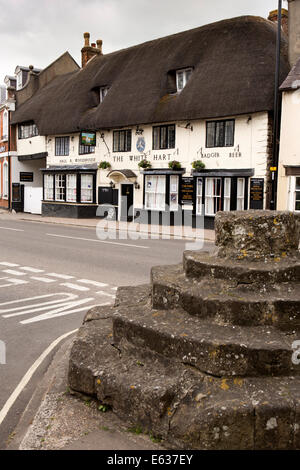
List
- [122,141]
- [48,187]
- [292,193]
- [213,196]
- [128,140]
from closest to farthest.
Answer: [292,193], [213,196], [128,140], [122,141], [48,187]

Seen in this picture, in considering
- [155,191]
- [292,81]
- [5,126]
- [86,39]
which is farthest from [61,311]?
[5,126]

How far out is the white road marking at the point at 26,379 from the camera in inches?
157

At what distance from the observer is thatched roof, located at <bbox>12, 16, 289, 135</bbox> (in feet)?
66.3

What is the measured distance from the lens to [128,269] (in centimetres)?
1057

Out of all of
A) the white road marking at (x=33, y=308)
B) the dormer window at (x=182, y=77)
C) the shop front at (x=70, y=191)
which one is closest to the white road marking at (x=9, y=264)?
the white road marking at (x=33, y=308)

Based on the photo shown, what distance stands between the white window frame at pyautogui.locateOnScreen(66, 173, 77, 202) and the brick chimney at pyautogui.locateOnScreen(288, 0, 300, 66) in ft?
51.0

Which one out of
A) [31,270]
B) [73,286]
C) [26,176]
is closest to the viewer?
[73,286]

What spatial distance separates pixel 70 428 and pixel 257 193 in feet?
59.1

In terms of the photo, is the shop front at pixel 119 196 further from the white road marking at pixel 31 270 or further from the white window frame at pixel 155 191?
the white road marking at pixel 31 270

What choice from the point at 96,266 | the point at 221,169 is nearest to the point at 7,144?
the point at 221,169

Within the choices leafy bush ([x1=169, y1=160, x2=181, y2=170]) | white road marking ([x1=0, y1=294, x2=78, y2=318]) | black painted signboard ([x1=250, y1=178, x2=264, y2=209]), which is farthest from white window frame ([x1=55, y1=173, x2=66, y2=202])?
white road marking ([x1=0, y1=294, x2=78, y2=318])

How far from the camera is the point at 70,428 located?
3.34m

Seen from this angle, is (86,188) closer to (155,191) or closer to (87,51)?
(155,191)

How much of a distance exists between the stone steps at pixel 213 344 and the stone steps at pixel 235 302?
0.08m
